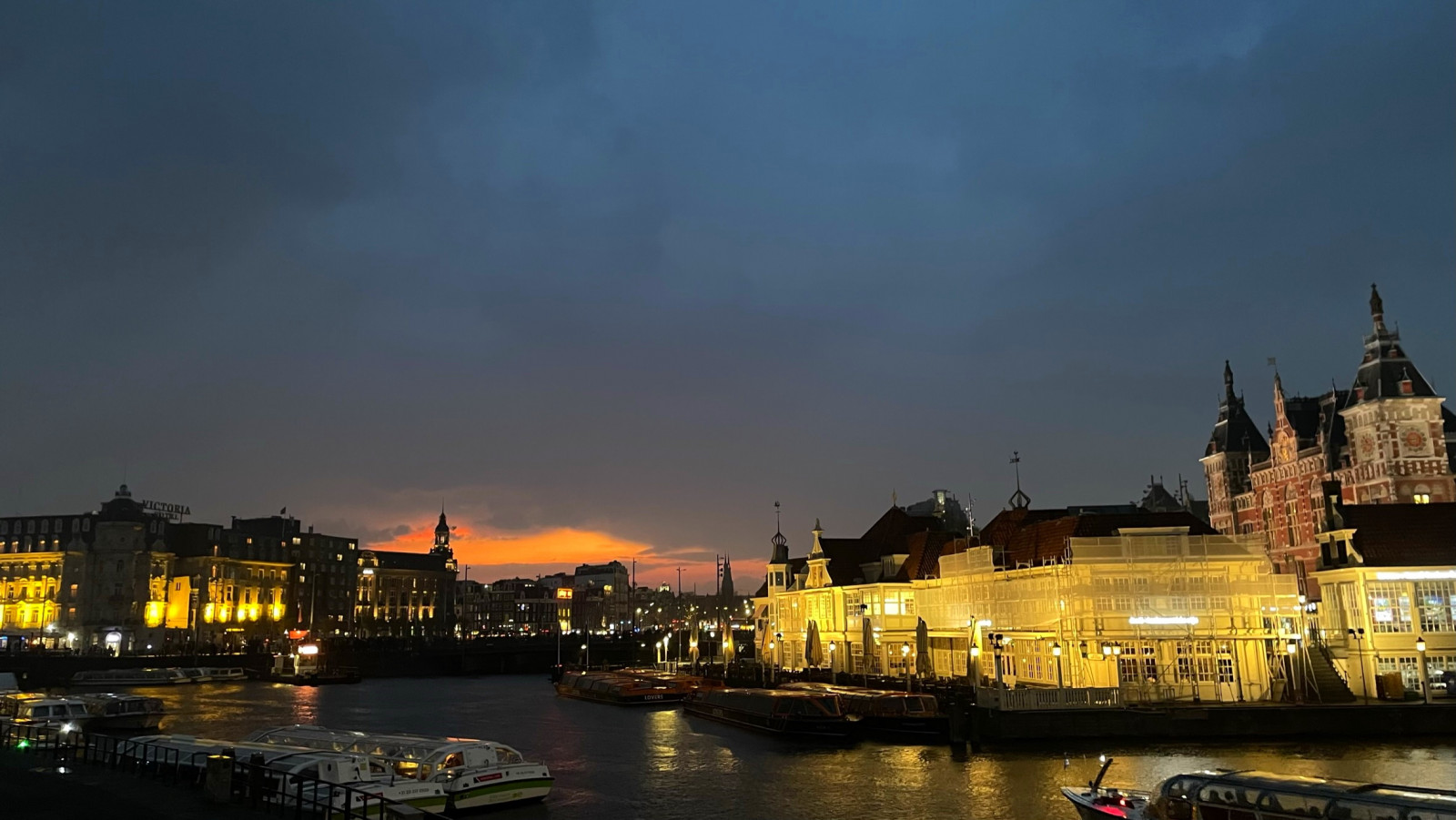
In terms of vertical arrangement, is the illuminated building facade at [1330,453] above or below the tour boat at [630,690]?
above

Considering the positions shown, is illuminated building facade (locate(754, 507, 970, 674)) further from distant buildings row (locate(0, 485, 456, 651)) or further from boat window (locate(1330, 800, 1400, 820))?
distant buildings row (locate(0, 485, 456, 651))

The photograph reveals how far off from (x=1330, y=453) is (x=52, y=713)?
311 ft

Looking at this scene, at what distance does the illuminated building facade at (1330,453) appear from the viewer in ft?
255

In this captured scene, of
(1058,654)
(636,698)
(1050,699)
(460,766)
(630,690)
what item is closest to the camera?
(460,766)

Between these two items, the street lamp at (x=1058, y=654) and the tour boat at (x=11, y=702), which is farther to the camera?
the street lamp at (x=1058, y=654)

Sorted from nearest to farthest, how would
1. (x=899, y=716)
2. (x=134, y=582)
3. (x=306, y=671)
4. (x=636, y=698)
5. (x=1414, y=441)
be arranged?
(x=899, y=716), (x=1414, y=441), (x=636, y=698), (x=306, y=671), (x=134, y=582)

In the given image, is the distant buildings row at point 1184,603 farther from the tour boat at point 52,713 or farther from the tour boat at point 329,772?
the tour boat at point 52,713

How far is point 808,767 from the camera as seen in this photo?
4500 cm

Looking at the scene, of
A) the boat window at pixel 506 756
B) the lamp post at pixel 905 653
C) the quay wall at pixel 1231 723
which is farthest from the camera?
the lamp post at pixel 905 653

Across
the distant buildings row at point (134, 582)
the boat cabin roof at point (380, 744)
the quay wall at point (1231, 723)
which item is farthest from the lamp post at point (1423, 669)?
the distant buildings row at point (134, 582)

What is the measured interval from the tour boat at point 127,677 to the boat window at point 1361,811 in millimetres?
109838

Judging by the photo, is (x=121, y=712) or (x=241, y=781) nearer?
(x=241, y=781)

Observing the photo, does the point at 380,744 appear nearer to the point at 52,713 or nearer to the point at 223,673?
the point at 52,713

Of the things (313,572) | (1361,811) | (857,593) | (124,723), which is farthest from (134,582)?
(1361,811)
